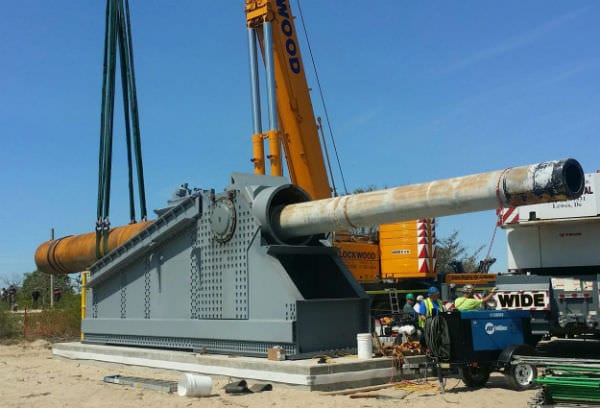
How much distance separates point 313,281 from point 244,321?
1.31 metres

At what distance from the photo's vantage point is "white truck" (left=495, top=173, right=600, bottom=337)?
11.5m

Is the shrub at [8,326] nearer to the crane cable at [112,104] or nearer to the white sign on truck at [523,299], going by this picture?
the crane cable at [112,104]

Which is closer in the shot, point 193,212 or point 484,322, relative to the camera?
point 484,322

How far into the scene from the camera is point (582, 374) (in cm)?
736

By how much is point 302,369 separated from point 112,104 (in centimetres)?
1106

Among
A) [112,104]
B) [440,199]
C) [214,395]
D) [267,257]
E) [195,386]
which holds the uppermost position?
[112,104]

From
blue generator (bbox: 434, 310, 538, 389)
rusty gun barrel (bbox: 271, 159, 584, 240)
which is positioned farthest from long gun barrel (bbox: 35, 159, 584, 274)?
blue generator (bbox: 434, 310, 538, 389)

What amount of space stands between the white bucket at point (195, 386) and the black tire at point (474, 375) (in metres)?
3.52

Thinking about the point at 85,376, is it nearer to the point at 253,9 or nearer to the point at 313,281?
the point at 313,281

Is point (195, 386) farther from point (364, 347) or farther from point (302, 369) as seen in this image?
point (364, 347)

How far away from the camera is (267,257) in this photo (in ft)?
34.3

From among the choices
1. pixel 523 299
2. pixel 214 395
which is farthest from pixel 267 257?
pixel 523 299

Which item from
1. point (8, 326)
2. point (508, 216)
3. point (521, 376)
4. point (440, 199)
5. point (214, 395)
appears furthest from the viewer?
point (8, 326)

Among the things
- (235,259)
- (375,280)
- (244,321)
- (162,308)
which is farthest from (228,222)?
(375,280)
